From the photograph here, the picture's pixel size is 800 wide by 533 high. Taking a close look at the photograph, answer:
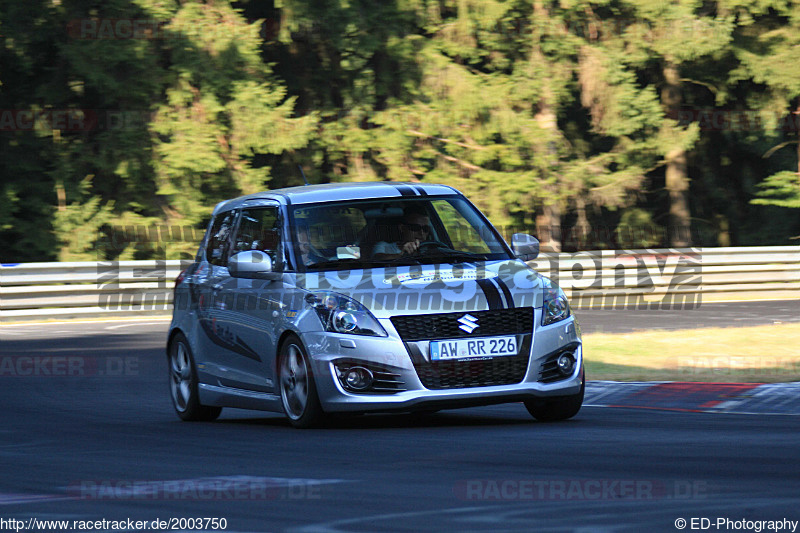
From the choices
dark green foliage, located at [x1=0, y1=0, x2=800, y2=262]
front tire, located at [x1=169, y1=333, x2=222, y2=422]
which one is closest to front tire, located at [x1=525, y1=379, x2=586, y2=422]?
front tire, located at [x1=169, y1=333, x2=222, y2=422]

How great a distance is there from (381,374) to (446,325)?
54 centimetres

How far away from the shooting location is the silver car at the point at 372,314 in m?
9.89

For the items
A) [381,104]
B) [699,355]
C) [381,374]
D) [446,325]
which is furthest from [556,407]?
[381,104]

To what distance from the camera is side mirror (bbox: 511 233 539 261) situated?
11.2m

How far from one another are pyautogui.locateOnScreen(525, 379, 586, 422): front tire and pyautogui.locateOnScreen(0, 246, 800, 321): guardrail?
1473 cm

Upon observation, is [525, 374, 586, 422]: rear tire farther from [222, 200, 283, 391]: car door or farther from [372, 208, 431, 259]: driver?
[222, 200, 283, 391]: car door

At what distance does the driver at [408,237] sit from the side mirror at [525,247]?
673mm

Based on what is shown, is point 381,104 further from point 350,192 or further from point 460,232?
point 460,232

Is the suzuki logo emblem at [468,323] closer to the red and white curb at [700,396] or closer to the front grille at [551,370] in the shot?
the front grille at [551,370]

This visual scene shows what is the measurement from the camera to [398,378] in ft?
32.3

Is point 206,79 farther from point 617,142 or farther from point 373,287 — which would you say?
point 373,287

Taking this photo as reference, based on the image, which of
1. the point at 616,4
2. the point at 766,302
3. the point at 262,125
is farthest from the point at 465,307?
the point at 616,4

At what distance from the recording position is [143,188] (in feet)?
104

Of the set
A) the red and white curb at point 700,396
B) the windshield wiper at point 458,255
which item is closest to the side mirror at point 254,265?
the windshield wiper at point 458,255
